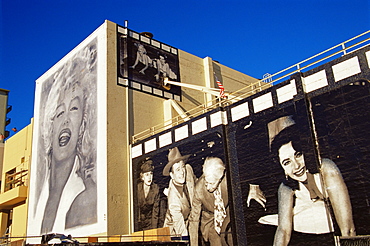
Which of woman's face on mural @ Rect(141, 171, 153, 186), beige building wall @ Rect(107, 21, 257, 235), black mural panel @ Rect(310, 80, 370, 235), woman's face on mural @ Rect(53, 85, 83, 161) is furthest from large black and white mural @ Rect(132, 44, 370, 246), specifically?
woman's face on mural @ Rect(53, 85, 83, 161)

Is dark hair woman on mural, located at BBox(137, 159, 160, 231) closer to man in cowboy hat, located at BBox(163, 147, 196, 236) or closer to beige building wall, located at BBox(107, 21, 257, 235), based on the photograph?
beige building wall, located at BBox(107, 21, 257, 235)

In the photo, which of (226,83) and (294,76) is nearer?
(294,76)

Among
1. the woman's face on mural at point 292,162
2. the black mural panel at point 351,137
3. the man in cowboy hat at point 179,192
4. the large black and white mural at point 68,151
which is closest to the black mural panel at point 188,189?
the man in cowboy hat at point 179,192

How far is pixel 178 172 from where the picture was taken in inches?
830

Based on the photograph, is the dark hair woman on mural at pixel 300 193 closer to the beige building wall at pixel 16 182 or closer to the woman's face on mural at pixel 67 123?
the woman's face on mural at pixel 67 123

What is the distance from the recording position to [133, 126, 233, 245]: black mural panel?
1867cm

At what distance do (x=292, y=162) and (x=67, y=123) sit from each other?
675 inches

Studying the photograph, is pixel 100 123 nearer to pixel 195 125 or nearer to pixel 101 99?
pixel 101 99

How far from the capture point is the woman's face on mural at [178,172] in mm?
20834

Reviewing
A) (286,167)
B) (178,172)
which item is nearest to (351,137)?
(286,167)

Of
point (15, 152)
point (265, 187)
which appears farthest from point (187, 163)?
point (15, 152)

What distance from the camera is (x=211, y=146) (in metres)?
19.6

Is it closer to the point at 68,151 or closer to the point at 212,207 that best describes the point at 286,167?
the point at 212,207

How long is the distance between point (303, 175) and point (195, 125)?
23.1 ft
